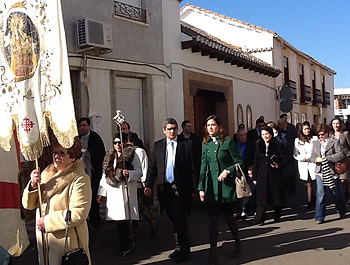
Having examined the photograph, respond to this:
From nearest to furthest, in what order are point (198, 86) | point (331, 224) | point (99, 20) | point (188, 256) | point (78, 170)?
point (78, 170) < point (188, 256) < point (331, 224) < point (99, 20) < point (198, 86)

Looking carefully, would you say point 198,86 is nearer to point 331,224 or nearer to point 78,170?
point 331,224

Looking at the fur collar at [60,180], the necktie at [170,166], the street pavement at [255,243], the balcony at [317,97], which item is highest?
the balcony at [317,97]

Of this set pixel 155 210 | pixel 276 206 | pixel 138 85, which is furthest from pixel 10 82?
pixel 138 85

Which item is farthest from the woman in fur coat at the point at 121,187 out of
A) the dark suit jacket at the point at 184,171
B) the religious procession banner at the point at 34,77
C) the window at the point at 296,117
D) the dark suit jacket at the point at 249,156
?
the window at the point at 296,117

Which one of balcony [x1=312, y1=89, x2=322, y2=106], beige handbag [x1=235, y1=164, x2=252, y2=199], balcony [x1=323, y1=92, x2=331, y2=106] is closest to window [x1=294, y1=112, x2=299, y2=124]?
balcony [x1=312, y1=89, x2=322, y2=106]

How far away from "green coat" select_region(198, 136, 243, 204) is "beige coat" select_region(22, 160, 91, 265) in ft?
7.78

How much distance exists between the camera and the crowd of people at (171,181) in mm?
3803

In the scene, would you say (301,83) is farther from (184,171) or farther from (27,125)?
(27,125)

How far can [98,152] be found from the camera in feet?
23.6

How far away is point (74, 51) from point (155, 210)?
11.7 ft

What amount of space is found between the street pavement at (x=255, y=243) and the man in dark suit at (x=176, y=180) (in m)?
0.37

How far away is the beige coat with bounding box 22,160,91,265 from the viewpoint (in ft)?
12.1

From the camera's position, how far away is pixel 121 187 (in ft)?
21.2

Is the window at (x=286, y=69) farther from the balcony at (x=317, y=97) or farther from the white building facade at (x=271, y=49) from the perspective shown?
the balcony at (x=317, y=97)
